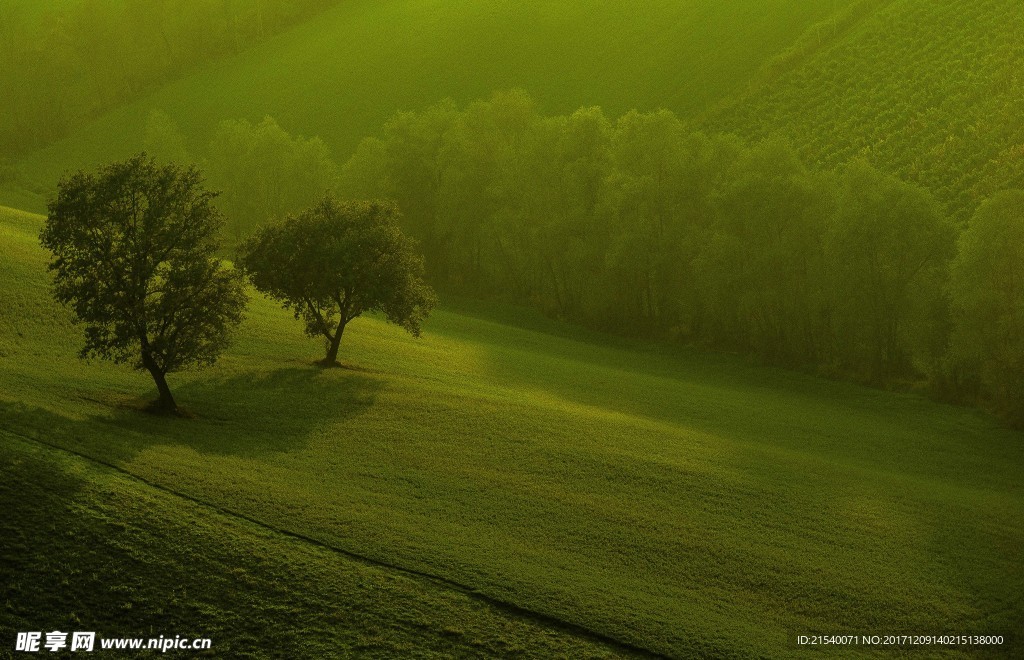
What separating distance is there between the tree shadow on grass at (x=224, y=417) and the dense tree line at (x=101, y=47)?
12398cm

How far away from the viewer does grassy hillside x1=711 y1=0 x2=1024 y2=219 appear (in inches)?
3297

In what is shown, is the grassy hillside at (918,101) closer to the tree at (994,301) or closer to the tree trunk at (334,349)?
the tree at (994,301)

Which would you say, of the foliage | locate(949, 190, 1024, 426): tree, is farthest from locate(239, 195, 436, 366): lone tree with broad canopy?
the foliage

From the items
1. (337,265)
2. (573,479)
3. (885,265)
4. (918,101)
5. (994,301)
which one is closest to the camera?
(573,479)

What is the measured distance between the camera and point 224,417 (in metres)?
38.0

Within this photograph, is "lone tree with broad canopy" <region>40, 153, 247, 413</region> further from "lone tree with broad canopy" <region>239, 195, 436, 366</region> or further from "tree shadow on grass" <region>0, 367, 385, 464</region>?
"lone tree with broad canopy" <region>239, 195, 436, 366</region>

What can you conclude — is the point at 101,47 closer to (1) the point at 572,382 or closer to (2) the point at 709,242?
(2) the point at 709,242

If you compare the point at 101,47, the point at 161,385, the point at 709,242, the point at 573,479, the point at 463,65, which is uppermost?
the point at 463,65

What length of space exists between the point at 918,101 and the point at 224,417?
274ft

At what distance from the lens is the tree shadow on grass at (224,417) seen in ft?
107

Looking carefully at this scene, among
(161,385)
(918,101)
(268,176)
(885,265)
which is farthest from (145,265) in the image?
(918,101)

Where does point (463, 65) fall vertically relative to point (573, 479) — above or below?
above

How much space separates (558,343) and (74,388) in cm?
3857

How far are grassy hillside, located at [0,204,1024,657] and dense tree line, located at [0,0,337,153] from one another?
115914 mm
